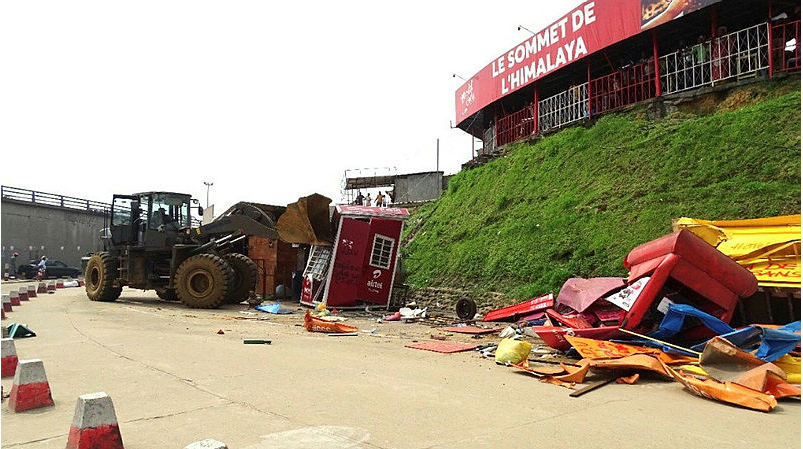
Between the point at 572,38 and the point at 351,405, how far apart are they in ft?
62.4

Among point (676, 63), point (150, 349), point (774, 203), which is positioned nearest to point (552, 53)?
point (676, 63)

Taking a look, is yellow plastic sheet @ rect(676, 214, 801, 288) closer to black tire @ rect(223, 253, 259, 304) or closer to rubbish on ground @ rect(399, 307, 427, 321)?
rubbish on ground @ rect(399, 307, 427, 321)

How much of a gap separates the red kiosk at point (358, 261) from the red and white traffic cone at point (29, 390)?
10.4 metres

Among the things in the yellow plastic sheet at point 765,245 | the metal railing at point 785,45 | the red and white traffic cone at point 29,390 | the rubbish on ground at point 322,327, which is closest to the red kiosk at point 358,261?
the rubbish on ground at point 322,327

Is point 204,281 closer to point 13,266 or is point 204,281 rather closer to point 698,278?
point 698,278

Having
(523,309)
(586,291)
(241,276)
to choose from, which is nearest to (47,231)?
(241,276)

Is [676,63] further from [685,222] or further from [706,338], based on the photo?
[706,338]

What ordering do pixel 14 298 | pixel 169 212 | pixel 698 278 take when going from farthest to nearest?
pixel 169 212, pixel 14 298, pixel 698 278

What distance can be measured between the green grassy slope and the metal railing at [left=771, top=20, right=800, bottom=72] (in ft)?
3.60

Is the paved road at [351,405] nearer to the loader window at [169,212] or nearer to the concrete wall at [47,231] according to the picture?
the loader window at [169,212]

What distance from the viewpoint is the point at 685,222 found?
1030cm

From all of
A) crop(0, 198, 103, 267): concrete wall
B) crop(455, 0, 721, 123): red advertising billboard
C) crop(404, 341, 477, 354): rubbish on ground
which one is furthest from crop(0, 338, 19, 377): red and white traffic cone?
crop(0, 198, 103, 267): concrete wall

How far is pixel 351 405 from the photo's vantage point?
5172 millimetres

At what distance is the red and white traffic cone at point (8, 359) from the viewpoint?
6246 mm
